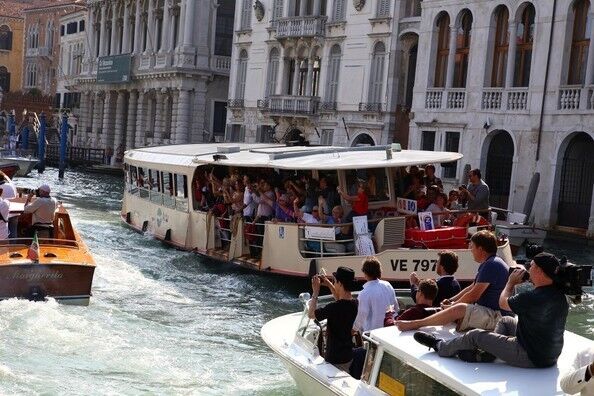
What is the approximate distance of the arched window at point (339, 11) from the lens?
3338 centimetres

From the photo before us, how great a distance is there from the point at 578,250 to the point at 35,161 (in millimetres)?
23308

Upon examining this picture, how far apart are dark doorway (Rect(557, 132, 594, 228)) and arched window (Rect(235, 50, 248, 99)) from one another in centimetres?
1759

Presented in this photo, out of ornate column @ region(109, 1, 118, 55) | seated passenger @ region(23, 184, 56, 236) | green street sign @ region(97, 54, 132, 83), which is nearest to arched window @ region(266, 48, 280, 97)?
green street sign @ region(97, 54, 132, 83)

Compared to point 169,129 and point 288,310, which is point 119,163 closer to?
point 169,129

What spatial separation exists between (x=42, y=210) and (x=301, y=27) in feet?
76.3

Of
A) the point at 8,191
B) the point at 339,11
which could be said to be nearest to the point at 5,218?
the point at 8,191

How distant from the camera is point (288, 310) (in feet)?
43.7

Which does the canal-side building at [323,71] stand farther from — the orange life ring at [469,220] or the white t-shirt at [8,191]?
the white t-shirt at [8,191]

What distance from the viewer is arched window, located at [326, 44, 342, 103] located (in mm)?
33594

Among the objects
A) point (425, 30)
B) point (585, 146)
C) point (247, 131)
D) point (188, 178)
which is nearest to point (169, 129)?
point (247, 131)

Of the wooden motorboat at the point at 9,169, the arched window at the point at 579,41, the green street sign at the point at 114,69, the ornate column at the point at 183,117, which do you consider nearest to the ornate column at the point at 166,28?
the ornate column at the point at 183,117

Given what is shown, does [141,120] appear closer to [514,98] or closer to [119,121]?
[119,121]

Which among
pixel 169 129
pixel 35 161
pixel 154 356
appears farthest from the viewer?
pixel 169 129

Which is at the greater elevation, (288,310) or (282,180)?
(282,180)
